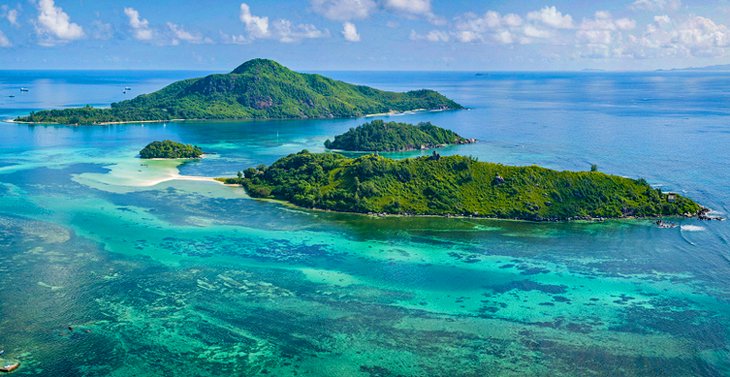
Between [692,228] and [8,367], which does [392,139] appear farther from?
[8,367]

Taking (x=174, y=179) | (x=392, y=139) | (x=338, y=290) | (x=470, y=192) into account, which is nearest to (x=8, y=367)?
Result: (x=338, y=290)

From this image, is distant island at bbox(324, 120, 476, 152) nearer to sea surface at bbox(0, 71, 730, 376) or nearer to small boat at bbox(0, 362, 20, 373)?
sea surface at bbox(0, 71, 730, 376)

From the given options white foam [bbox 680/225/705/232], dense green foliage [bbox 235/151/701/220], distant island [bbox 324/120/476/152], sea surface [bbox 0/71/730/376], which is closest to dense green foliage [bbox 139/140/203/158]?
sea surface [bbox 0/71/730/376]

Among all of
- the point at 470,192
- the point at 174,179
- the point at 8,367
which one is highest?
the point at 470,192

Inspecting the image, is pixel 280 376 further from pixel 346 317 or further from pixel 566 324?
pixel 566 324

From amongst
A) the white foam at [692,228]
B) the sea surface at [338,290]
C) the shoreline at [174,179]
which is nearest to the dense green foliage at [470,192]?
the sea surface at [338,290]

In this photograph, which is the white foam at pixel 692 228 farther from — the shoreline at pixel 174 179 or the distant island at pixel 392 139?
the distant island at pixel 392 139
